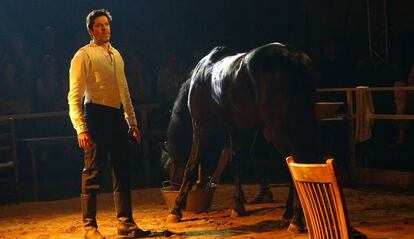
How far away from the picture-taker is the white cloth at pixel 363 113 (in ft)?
32.3

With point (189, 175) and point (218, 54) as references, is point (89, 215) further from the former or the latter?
point (218, 54)

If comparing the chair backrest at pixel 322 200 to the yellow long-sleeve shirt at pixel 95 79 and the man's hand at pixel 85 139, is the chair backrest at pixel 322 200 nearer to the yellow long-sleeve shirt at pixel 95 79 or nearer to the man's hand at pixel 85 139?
the man's hand at pixel 85 139

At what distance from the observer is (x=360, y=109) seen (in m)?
9.88

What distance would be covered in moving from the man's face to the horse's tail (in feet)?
4.73

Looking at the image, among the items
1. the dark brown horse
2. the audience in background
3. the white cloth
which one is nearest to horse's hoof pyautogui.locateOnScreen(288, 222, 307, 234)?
the dark brown horse

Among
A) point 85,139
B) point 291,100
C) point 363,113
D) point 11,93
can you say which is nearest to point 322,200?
point 291,100

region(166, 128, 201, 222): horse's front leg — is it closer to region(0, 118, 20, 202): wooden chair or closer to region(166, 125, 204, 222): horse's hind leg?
region(166, 125, 204, 222): horse's hind leg

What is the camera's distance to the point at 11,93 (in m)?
11.2

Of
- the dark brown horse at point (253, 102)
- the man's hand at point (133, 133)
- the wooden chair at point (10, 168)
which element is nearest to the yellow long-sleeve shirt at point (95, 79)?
the man's hand at point (133, 133)

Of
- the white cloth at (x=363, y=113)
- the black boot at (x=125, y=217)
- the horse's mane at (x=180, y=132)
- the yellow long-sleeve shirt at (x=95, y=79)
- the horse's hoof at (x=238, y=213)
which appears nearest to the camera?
the yellow long-sleeve shirt at (x=95, y=79)

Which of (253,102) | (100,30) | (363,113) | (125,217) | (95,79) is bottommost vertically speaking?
(125,217)

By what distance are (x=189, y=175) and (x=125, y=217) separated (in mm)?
1265

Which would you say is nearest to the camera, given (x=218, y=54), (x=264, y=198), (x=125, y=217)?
(x=125, y=217)

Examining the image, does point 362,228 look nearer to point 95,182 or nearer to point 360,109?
point 95,182
